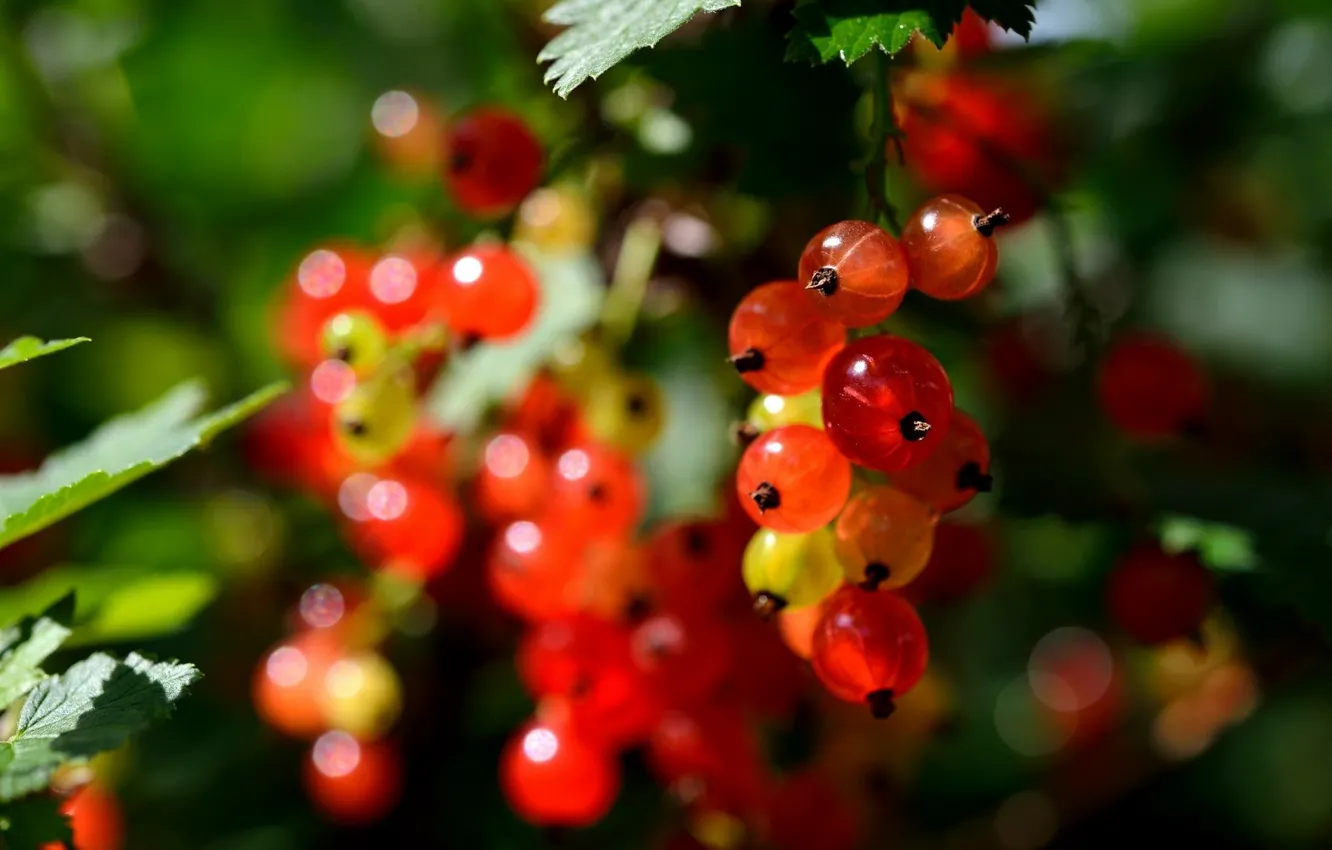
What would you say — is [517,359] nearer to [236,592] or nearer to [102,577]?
[102,577]

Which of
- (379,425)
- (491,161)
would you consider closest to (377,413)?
(379,425)

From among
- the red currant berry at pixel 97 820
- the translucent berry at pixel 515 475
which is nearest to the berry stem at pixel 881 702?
the translucent berry at pixel 515 475

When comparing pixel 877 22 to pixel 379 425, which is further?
pixel 379 425

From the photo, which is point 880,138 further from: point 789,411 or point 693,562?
point 693,562

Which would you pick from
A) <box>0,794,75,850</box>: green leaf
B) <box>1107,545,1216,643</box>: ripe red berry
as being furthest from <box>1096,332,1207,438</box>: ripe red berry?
<box>0,794,75,850</box>: green leaf

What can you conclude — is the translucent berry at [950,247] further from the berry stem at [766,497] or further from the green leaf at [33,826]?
the green leaf at [33,826]

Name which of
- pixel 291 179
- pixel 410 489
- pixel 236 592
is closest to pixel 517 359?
pixel 410 489
